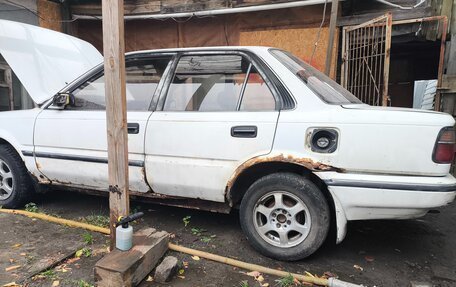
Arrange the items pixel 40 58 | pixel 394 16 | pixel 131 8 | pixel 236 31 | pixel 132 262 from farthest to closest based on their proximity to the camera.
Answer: pixel 131 8, pixel 236 31, pixel 394 16, pixel 40 58, pixel 132 262

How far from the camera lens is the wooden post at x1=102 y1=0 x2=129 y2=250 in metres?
2.51

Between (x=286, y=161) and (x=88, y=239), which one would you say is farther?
(x=88, y=239)

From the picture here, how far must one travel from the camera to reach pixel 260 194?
2.88 metres

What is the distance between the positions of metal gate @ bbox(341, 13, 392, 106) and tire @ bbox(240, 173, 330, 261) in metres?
3.57

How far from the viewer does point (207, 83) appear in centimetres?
329

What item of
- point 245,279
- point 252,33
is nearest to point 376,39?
point 252,33

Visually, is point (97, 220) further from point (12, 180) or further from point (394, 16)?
point (394, 16)

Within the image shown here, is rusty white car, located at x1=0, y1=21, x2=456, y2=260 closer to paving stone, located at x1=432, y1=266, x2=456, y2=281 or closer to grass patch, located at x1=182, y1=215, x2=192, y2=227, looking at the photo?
grass patch, located at x1=182, y1=215, x2=192, y2=227

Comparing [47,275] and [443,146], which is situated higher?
[443,146]

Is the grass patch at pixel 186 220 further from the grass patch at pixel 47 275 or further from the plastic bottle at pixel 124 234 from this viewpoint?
Answer: the grass patch at pixel 47 275

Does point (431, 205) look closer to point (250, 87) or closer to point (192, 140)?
point (250, 87)

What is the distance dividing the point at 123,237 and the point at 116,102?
3.29 ft

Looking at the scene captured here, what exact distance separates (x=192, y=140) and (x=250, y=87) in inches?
27.3

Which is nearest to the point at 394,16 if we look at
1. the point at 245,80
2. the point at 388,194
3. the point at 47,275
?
the point at 245,80
